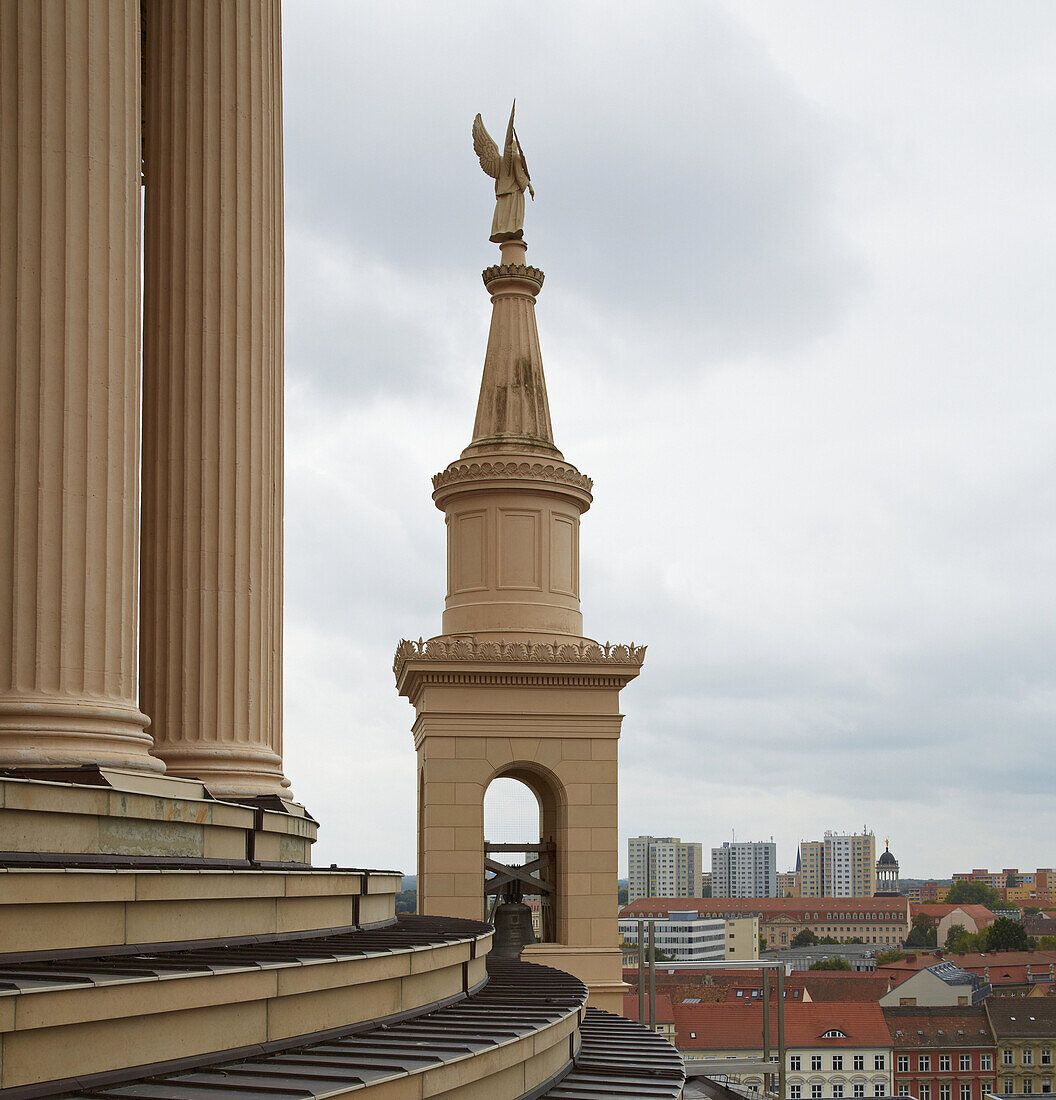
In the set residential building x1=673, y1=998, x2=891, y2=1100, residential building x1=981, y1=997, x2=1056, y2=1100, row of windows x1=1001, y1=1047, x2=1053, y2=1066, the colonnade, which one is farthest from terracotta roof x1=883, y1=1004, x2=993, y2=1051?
the colonnade

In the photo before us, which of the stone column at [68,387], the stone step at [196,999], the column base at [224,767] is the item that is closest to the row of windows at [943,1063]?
the column base at [224,767]

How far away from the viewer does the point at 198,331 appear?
644 inches

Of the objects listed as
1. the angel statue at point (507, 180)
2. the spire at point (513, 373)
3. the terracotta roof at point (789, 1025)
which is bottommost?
the terracotta roof at point (789, 1025)

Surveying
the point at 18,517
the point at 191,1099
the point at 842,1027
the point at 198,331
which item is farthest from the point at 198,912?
the point at 842,1027

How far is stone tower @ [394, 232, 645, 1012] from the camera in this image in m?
23.2

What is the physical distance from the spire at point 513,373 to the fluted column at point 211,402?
692cm

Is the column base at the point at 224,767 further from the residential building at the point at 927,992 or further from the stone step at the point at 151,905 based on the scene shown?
the residential building at the point at 927,992

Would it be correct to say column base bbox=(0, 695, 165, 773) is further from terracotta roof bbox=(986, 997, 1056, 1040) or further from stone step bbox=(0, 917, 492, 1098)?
terracotta roof bbox=(986, 997, 1056, 1040)

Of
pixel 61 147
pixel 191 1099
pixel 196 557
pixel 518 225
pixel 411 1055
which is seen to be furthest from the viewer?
pixel 518 225

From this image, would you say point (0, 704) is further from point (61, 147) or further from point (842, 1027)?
point (842, 1027)

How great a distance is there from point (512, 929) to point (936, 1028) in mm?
128239

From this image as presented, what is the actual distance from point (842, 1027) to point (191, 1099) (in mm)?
126524

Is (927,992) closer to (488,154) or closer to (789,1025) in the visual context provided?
(789,1025)

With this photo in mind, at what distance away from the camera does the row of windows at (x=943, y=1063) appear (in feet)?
445
